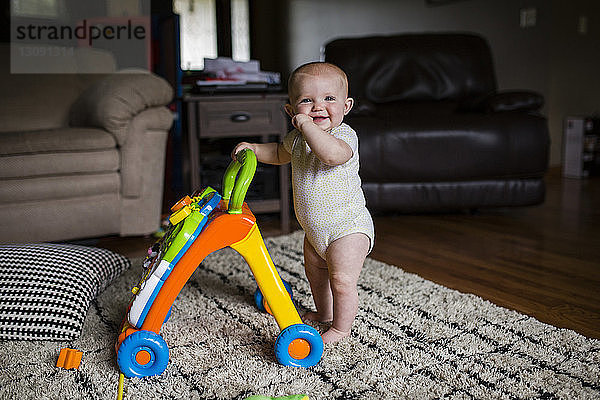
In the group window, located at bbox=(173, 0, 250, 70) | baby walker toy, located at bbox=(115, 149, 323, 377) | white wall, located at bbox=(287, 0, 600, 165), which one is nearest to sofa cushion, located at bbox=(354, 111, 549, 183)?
baby walker toy, located at bbox=(115, 149, 323, 377)

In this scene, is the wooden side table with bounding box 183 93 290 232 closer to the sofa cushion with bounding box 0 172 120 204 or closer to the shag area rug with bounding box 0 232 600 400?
the sofa cushion with bounding box 0 172 120 204

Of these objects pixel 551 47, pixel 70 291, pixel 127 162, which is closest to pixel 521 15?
pixel 551 47

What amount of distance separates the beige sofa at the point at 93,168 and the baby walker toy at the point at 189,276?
105 cm

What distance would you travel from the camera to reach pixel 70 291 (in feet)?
4.23

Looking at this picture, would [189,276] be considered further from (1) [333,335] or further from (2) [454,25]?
(2) [454,25]

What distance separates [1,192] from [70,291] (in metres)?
0.81

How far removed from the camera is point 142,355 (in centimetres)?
105

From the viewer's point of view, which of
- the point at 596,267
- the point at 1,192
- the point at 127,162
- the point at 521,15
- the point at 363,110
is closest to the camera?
the point at 596,267

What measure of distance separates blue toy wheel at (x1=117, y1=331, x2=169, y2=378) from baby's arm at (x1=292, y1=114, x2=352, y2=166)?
47 cm

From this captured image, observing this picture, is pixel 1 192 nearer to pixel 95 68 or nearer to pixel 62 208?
pixel 62 208

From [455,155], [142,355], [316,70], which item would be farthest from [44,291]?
[455,155]

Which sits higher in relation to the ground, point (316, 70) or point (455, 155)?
point (316, 70)

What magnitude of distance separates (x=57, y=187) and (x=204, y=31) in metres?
2.27

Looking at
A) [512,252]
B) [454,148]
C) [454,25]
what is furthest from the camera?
[454,25]
